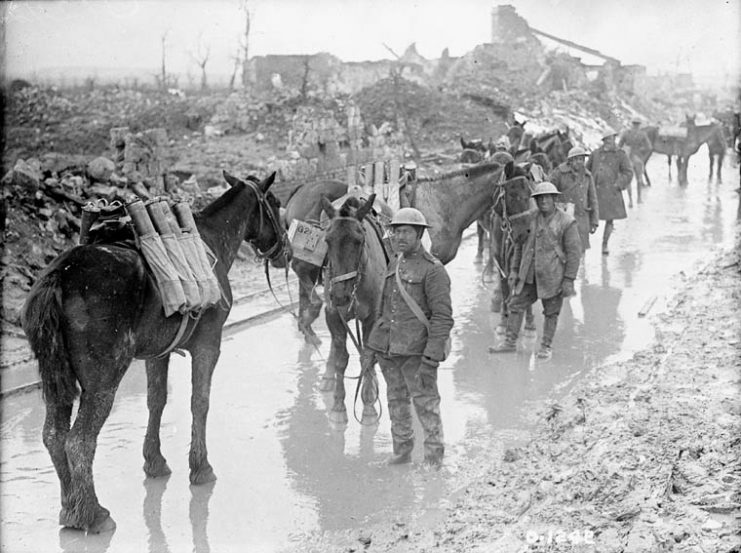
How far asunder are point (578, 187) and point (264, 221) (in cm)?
679

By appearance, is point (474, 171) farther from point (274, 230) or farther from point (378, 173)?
point (274, 230)

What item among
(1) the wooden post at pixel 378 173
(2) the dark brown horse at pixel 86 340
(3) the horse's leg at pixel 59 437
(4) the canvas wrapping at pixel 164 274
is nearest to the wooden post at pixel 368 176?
(1) the wooden post at pixel 378 173

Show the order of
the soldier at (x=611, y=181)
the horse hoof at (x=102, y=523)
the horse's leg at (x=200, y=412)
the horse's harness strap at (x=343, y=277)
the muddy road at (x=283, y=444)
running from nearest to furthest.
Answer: the horse hoof at (x=102, y=523), the muddy road at (x=283, y=444), the horse's leg at (x=200, y=412), the horse's harness strap at (x=343, y=277), the soldier at (x=611, y=181)

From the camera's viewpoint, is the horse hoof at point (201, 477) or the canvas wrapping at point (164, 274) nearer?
the canvas wrapping at point (164, 274)

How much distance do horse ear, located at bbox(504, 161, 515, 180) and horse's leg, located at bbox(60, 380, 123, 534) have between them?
17.4 feet

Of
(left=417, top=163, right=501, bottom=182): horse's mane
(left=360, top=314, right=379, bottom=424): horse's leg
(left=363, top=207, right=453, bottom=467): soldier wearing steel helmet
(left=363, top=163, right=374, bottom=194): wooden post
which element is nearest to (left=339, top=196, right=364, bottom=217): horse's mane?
(left=363, top=207, right=453, bottom=467): soldier wearing steel helmet

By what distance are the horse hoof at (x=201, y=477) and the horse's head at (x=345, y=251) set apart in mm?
1643

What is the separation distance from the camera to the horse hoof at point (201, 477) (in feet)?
19.2

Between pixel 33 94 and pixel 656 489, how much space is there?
46084mm

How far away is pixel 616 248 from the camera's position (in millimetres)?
15078

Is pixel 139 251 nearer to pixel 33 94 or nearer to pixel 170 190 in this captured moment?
pixel 170 190

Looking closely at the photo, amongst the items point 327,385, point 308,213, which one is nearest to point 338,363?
point 327,385

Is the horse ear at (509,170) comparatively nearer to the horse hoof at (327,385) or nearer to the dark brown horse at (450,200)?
the dark brown horse at (450,200)

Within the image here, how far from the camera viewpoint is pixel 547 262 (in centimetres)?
880
